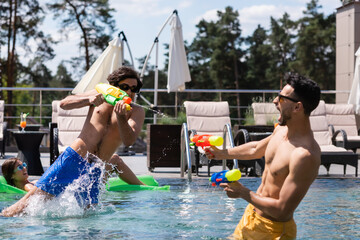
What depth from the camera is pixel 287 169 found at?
300 cm

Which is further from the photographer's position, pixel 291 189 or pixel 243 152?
pixel 243 152

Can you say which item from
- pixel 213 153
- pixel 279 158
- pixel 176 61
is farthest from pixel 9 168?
pixel 176 61

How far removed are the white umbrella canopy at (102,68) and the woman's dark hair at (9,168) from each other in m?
4.97

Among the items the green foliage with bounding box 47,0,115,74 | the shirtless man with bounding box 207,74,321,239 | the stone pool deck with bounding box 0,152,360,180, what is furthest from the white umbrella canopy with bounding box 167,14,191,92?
the green foliage with bounding box 47,0,115,74

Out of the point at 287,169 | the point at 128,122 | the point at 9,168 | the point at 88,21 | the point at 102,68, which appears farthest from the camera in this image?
the point at 88,21

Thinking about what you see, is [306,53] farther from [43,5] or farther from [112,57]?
[112,57]

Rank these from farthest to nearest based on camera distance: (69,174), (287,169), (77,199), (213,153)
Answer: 1. (77,199)
2. (69,174)
3. (213,153)
4. (287,169)

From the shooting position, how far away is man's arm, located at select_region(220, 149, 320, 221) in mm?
2865

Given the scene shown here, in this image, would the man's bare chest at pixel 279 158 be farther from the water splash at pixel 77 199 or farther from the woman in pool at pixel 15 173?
the woman in pool at pixel 15 173

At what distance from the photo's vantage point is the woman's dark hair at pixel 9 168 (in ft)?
19.4

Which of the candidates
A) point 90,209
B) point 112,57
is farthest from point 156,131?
point 90,209

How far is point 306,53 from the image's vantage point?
133 feet

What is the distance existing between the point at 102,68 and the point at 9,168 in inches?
217

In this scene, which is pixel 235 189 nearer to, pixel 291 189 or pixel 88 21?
pixel 291 189
